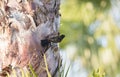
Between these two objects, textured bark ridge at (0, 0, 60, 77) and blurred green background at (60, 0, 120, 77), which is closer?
textured bark ridge at (0, 0, 60, 77)

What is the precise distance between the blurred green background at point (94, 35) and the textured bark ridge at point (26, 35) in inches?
89.7

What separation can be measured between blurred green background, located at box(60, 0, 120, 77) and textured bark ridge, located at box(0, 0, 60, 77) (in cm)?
228

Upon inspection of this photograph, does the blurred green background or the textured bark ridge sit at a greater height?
the textured bark ridge

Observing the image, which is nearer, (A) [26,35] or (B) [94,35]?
(A) [26,35]

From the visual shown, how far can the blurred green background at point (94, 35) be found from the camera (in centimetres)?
353

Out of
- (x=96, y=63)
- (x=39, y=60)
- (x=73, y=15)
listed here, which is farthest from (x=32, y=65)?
(x=73, y=15)

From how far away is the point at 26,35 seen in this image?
3.63ft

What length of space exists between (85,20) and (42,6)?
2528 millimetres

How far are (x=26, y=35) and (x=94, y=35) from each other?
2558 millimetres

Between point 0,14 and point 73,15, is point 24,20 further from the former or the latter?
point 73,15

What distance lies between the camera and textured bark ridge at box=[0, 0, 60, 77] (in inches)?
43.1

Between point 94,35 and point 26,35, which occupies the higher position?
point 26,35

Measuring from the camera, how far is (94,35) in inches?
143

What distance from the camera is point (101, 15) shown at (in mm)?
3660
